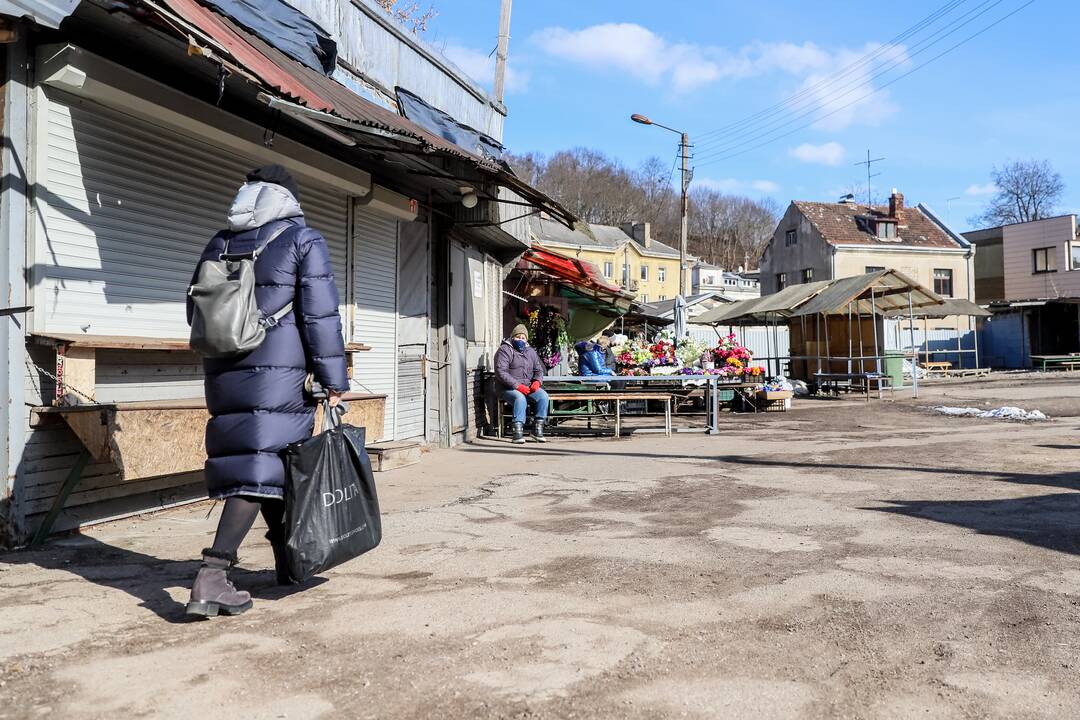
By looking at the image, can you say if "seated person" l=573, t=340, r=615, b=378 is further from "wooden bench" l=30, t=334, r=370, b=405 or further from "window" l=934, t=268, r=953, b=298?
"window" l=934, t=268, r=953, b=298

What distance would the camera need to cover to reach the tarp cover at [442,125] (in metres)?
9.73

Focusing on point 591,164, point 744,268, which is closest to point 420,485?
point 591,164

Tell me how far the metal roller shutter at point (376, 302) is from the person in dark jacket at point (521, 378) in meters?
2.33

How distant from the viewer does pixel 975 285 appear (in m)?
49.0

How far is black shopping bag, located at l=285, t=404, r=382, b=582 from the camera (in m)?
3.54

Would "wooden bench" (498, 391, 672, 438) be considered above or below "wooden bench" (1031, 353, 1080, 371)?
below

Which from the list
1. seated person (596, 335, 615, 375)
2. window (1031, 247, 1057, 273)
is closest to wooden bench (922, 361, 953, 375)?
window (1031, 247, 1057, 273)

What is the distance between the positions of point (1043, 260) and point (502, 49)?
41.5 m

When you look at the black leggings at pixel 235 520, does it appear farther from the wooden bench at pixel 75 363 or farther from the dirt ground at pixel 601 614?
the wooden bench at pixel 75 363

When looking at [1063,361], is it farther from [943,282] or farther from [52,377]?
[52,377]

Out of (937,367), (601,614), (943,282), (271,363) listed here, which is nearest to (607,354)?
(601,614)

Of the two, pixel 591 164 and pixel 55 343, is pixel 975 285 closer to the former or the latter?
pixel 591 164

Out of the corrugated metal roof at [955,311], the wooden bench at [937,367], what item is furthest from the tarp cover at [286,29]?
the wooden bench at [937,367]

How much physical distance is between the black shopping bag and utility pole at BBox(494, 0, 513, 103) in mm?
10616
